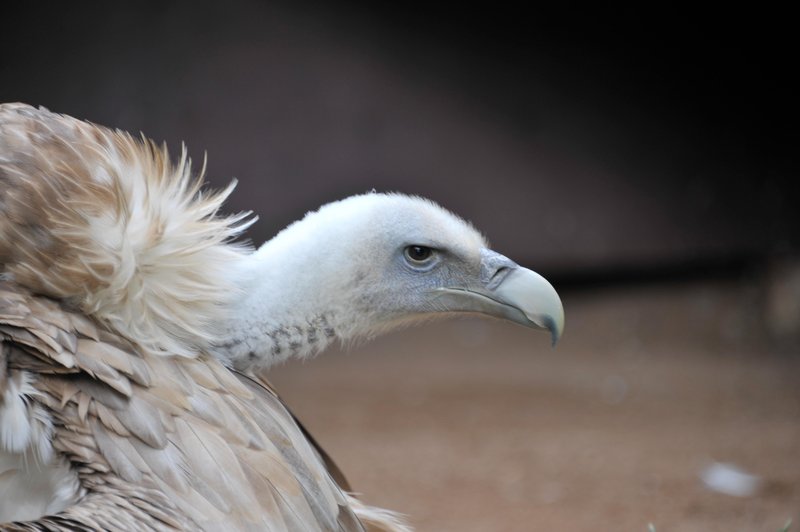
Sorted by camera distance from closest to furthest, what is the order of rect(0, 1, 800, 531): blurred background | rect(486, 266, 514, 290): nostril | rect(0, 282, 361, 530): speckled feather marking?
rect(0, 282, 361, 530): speckled feather marking
rect(486, 266, 514, 290): nostril
rect(0, 1, 800, 531): blurred background

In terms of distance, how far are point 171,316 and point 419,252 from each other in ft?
2.01

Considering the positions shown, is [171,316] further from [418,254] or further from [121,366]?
[418,254]

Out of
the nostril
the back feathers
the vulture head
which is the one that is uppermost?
the nostril

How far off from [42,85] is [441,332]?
10.9 feet

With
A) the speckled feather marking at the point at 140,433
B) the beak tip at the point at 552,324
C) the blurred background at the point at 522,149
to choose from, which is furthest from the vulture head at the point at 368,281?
the blurred background at the point at 522,149

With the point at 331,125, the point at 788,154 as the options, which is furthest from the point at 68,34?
the point at 788,154

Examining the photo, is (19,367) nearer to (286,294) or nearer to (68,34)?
(286,294)

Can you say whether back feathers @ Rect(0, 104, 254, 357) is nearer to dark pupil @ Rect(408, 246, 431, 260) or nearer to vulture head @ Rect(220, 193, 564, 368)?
vulture head @ Rect(220, 193, 564, 368)

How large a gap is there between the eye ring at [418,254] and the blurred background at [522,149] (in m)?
3.77

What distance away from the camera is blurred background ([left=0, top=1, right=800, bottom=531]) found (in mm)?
6773

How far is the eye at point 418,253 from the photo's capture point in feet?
8.15

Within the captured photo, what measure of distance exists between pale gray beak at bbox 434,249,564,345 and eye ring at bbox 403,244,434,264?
8 centimetres

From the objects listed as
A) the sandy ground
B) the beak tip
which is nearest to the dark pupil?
the beak tip

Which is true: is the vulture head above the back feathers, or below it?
above
